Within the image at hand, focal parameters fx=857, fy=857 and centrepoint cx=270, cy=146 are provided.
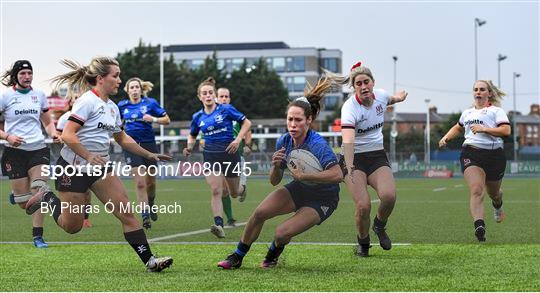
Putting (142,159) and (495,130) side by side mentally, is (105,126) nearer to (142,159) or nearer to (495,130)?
(495,130)

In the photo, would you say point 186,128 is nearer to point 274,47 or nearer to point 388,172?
point 274,47

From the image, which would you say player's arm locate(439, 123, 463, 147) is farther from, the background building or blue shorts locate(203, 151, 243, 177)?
the background building

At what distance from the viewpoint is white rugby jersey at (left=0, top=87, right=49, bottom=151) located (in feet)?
36.7

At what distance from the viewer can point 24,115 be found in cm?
1123

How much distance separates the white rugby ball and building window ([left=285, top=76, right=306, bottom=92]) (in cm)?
10405

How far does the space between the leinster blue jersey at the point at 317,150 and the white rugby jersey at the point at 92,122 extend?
1644 millimetres

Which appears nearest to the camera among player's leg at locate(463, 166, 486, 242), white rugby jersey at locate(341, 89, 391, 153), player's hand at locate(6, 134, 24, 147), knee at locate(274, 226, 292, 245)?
knee at locate(274, 226, 292, 245)

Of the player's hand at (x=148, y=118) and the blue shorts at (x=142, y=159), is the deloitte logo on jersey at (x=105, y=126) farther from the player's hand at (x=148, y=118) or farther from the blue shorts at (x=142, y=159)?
the blue shorts at (x=142, y=159)

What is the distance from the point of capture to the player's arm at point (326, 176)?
759cm

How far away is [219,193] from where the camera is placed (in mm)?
12555

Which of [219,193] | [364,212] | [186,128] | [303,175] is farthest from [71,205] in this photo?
[186,128]

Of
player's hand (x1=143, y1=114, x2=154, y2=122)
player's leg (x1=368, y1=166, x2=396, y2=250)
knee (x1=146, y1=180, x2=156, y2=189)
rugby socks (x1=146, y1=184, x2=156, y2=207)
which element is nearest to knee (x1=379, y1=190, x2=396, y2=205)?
player's leg (x1=368, y1=166, x2=396, y2=250)

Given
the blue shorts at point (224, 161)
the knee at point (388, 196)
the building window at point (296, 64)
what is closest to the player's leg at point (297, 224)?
the knee at point (388, 196)

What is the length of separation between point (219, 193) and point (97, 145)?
15.1 feet
